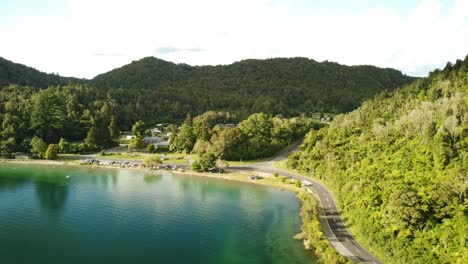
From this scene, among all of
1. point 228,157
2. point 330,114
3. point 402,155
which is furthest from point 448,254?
point 330,114

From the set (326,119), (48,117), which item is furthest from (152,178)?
(326,119)

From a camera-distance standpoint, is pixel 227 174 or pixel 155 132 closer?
pixel 227 174

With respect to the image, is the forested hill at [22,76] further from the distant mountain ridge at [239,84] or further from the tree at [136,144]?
the tree at [136,144]

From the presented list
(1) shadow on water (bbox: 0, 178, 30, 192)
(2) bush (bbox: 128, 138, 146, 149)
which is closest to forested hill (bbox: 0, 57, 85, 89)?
(2) bush (bbox: 128, 138, 146, 149)

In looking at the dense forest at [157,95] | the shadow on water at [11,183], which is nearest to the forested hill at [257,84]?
the dense forest at [157,95]

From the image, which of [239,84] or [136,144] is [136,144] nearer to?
[136,144]
